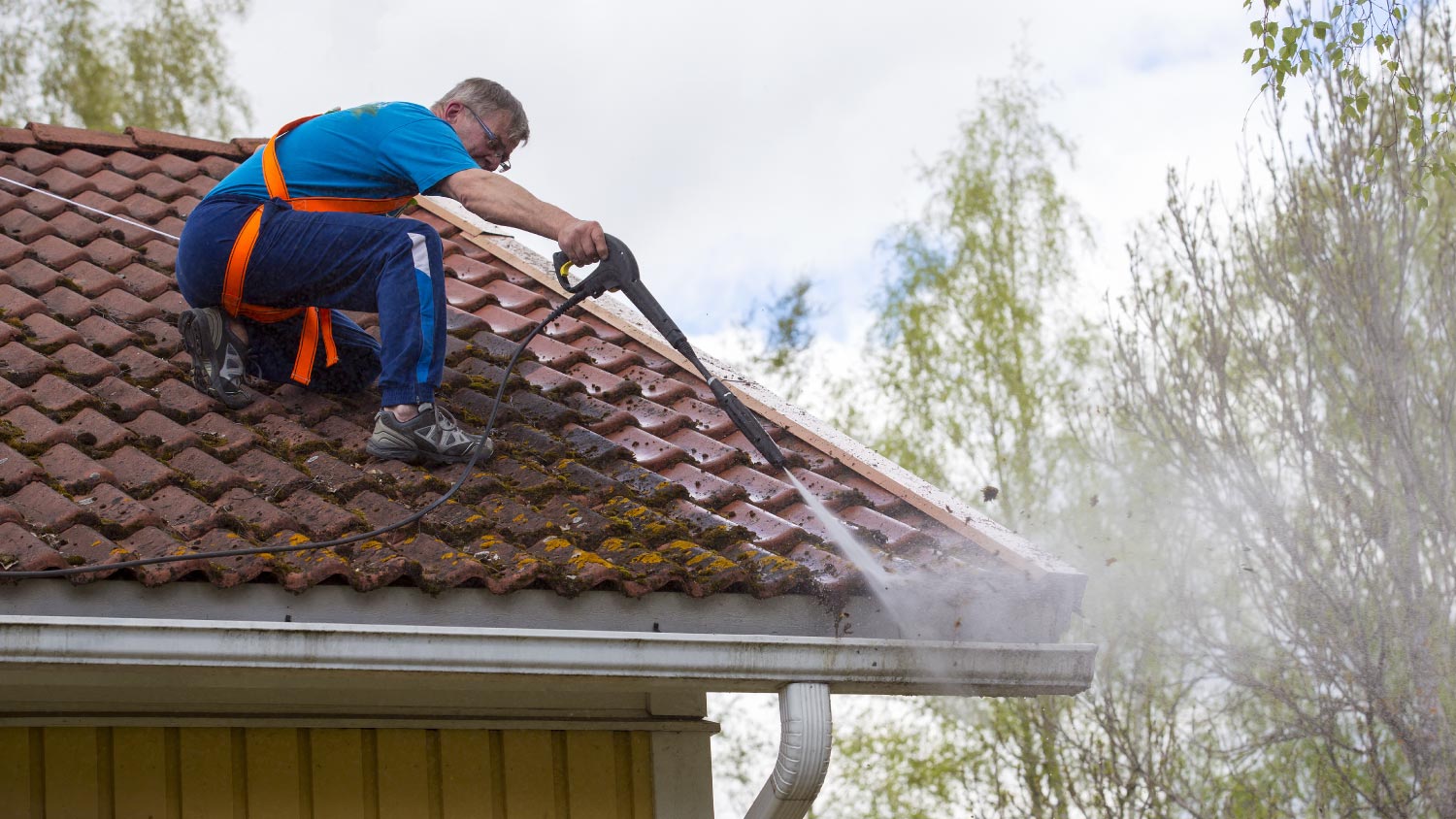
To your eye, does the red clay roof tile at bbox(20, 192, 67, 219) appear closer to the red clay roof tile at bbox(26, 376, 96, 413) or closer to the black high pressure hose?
Result: the red clay roof tile at bbox(26, 376, 96, 413)

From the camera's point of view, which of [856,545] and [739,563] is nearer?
[739,563]

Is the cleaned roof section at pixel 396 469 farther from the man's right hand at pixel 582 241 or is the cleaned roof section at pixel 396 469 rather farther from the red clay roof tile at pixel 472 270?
the man's right hand at pixel 582 241

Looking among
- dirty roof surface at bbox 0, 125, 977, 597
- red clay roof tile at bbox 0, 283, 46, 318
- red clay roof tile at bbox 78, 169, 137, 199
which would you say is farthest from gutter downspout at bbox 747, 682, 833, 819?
red clay roof tile at bbox 78, 169, 137, 199

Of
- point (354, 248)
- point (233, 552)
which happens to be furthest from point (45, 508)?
point (354, 248)

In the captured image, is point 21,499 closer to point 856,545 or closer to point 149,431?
point 149,431

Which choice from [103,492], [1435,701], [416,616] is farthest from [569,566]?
[1435,701]

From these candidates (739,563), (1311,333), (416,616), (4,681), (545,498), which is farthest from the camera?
(1311,333)

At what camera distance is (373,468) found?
4117 millimetres

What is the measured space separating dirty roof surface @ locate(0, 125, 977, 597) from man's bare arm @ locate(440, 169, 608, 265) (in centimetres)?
72

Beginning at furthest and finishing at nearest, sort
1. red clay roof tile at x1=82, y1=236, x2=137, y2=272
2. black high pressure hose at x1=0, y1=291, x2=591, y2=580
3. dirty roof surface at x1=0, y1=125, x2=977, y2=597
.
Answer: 1. red clay roof tile at x1=82, y1=236, x2=137, y2=272
2. dirty roof surface at x1=0, y1=125, x2=977, y2=597
3. black high pressure hose at x1=0, y1=291, x2=591, y2=580

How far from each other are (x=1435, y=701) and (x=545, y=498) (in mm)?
7504

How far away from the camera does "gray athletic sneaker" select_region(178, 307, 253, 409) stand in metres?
4.25

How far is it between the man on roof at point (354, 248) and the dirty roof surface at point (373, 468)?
0.52 feet

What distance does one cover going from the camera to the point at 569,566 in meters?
3.65
